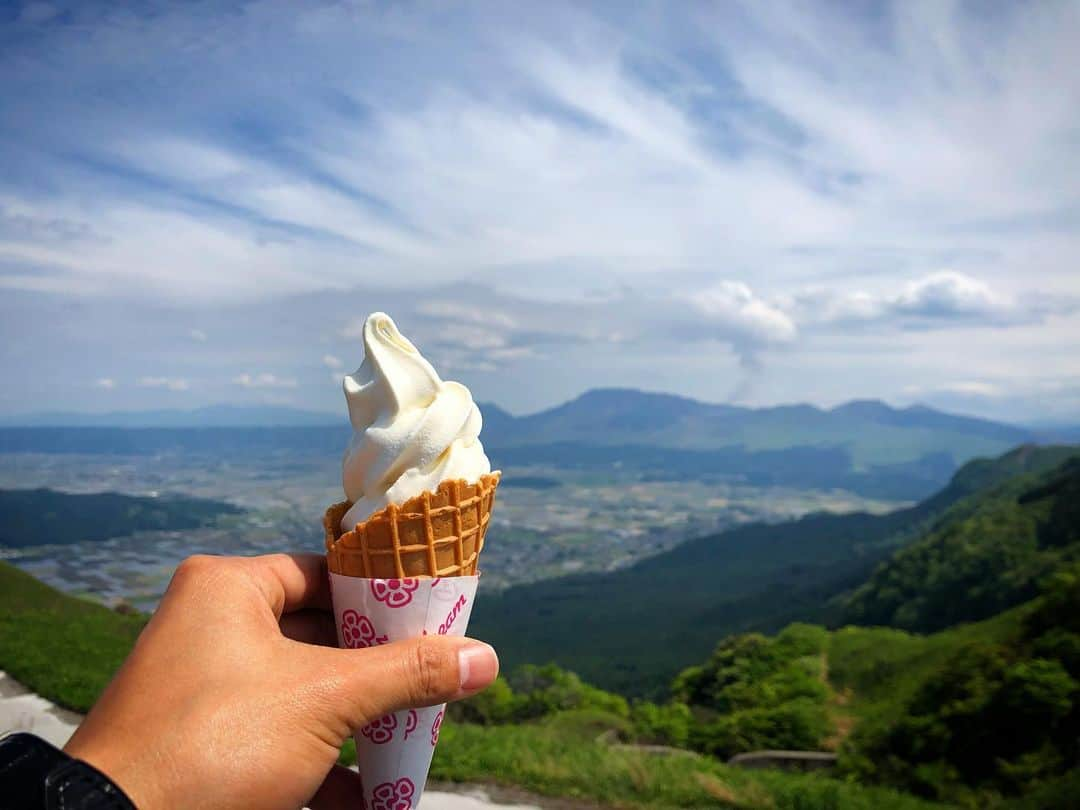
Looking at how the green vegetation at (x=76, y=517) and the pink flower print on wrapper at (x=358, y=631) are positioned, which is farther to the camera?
the green vegetation at (x=76, y=517)

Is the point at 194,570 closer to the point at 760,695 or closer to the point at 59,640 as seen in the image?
the point at 59,640

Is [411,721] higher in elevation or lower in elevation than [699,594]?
higher

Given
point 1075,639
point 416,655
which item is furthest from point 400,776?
point 1075,639

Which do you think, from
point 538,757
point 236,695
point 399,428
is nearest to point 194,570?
point 236,695

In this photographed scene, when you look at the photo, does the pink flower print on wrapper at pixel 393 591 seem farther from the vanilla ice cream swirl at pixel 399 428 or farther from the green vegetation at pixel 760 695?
the green vegetation at pixel 760 695

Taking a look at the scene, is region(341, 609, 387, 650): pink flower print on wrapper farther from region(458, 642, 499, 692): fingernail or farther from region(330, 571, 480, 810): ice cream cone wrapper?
region(458, 642, 499, 692): fingernail

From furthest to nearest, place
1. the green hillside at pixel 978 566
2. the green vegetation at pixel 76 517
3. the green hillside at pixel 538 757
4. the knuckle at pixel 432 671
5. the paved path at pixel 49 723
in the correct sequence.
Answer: the green vegetation at pixel 76 517 < the green hillside at pixel 978 566 < the green hillside at pixel 538 757 < the paved path at pixel 49 723 < the knuckle at pixel 432 671

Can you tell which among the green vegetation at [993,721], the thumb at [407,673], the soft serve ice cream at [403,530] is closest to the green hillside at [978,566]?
the green vegetation at [993,721]
